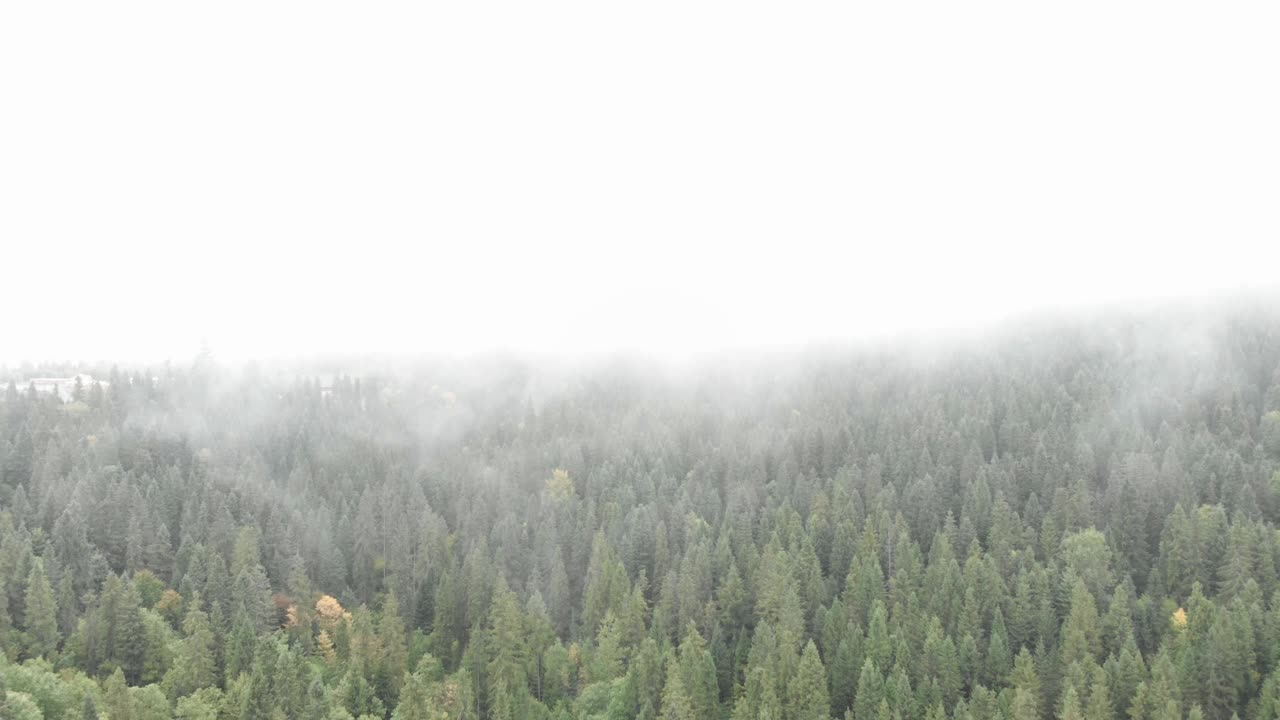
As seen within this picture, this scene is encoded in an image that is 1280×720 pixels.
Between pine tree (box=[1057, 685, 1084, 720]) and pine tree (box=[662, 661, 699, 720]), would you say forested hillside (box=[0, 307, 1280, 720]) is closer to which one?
pine tree (box=[1057, 685, 1084, 720])

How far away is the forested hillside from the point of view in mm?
95750

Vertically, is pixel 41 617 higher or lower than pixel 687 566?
higher

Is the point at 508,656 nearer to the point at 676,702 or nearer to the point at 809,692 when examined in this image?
the point at 676,702

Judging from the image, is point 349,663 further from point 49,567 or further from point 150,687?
point 49,567

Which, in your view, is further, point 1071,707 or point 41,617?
point 41,617

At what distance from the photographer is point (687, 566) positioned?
5054 inches

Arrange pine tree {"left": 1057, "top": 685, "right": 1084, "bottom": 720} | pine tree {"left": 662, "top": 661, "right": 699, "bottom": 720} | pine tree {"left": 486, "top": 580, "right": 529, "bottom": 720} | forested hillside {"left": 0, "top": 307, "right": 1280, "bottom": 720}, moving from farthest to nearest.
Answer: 1. pine tree {"left": 486, "top": 580, "right": 529, "bottom": 720}
2. pine tree {"left": 662, "top": 661, "right": 699, "bottom": 720}
3. forested hillside {"left": 0, "top": 307, "right": 1280, "bottom": 720}
4. pine tree {"left": 1057, "top": 685, "right": 1084, "bottom": 720}

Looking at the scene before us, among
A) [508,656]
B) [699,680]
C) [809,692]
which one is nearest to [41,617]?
[508,656]

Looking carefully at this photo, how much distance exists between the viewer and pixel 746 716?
94.6 metres

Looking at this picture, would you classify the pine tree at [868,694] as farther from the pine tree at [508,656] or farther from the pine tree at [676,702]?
the pine tree at [508,656]

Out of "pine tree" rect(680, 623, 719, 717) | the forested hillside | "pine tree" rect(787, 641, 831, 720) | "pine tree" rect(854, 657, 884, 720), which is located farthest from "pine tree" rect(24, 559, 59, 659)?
"pine tree" rect(854, 657, 884, 720)

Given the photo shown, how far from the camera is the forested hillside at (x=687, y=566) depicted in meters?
95.8

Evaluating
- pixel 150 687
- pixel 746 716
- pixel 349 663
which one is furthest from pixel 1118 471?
pixel 150 687

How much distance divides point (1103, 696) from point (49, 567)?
123 m
